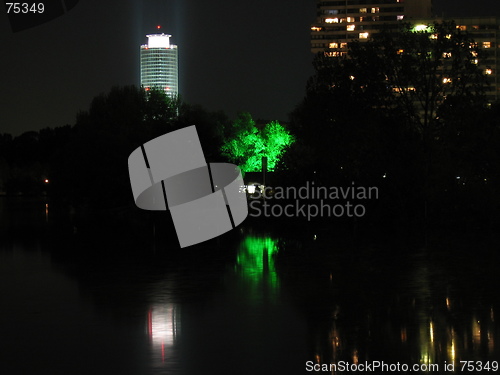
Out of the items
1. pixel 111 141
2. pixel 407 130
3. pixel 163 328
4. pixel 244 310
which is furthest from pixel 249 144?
pixel 163 328

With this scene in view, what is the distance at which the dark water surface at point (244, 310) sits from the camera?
33.9 feet

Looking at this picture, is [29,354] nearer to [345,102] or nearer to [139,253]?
[139,253]

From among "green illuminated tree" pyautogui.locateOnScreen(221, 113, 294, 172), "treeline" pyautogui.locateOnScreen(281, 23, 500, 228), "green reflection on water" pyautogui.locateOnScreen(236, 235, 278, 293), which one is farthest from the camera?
"green illuminated tree" pyautogui.locateOnScreen(221, 113, 294, 172)

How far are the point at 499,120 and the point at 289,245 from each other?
17146 millimetres

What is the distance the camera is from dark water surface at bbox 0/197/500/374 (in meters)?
10.3

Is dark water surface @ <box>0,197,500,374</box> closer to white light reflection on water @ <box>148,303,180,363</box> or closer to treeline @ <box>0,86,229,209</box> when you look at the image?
white light reflection on water @ <box>148,303,180,363</box>

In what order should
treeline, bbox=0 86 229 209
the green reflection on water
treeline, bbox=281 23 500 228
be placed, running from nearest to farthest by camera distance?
the green reflection on water, treeline, bbox=281 23 500 228, treeline, bbox=0 86 229 209

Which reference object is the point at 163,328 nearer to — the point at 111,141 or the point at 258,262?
the point at 258,262

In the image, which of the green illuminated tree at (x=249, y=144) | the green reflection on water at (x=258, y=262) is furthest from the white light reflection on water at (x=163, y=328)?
the green illuminated tree at (x=249, y=144)

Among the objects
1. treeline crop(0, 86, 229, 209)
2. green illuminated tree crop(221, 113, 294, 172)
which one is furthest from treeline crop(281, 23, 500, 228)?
green illuminated tree crop(221, 113, 294, 172)

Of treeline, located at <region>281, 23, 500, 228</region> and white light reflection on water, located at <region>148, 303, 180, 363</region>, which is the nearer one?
white light reflection on water, located at <region>148, 303, 180, 363</region>

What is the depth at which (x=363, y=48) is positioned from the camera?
48.2 m

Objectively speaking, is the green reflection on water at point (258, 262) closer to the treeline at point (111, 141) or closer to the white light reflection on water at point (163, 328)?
the white light reflection on water at point (163, 328)

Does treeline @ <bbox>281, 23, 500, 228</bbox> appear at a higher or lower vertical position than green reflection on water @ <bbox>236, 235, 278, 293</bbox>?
higher
